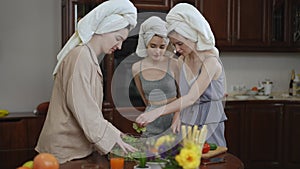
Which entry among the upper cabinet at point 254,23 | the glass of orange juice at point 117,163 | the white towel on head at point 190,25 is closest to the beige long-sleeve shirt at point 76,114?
the glass of orange juice at point 117,163

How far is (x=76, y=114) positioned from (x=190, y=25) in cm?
74

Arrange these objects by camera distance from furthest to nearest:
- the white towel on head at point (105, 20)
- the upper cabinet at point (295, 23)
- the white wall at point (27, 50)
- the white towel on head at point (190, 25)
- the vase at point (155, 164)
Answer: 1. the upper cabinet at point (295, 23)
2. the white wall at point (27, 50)
3. the white towel on head at point (190, 25)
4. the white towel on head at point (105, 20)
5. the vase at point (155, 164)

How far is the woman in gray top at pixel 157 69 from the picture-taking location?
1.99 metres

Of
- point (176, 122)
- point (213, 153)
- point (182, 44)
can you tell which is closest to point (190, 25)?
point (182, 44)

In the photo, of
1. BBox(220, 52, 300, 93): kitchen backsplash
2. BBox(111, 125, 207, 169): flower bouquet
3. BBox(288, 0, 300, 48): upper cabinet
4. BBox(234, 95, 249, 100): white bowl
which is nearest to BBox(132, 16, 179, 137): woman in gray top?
BBox(111, 125, 207, 169): flower bouquet

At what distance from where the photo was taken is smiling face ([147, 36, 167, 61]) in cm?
200

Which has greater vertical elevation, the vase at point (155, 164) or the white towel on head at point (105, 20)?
the white towel on head at point (105, 20)

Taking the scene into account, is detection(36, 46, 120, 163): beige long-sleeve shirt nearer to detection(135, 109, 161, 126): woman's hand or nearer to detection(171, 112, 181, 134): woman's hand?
detection(135, 109, 161, 126): woman's hand

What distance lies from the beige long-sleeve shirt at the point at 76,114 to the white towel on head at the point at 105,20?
2.5 inches

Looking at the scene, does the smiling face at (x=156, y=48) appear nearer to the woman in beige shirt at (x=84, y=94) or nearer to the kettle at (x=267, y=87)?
the woman in beige shirt at (x=84, y=94)

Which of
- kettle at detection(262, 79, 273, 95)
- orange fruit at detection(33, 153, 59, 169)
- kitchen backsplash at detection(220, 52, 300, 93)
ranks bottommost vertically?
orange fruit at detection(33, 153, 59, 169)

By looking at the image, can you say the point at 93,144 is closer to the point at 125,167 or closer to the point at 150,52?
the point at 125,167

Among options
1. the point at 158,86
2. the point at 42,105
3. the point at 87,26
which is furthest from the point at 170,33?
the point at 42,105

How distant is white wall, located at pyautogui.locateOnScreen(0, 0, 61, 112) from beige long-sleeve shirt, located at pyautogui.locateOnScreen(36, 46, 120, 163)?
236 cm
